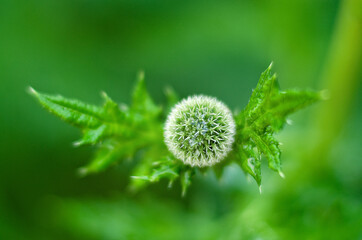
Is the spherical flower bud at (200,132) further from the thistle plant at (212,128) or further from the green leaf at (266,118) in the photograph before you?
the green leaf at (266,118)

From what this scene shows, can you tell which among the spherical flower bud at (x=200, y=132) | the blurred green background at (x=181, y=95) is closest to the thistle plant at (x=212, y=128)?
the spherical flower bud at (x=200, y=132)

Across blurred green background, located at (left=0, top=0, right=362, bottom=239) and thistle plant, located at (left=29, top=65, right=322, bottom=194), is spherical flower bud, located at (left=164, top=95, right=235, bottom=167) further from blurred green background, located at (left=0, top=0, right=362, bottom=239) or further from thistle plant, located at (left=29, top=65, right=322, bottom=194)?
blurred green background, located at (left=0, top=0, right=362, bottom=239)

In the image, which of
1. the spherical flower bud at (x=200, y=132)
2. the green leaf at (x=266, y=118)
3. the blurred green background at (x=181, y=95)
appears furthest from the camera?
the blurred green background at (x=181, y=95)

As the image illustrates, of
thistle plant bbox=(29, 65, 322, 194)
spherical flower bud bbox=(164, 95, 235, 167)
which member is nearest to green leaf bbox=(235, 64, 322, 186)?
thistle plant bbox=(29, 65, 322, 194)

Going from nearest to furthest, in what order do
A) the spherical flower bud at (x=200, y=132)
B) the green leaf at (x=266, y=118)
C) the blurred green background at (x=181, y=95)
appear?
1. the green leaf at (x=266, y=118)
2. the spherical flower bud at (x=200, y=132)
3. the blurred green background at (x=181, y=95)

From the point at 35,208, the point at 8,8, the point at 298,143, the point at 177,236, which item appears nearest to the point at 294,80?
the point at 298,143

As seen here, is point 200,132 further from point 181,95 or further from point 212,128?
point 181,95
